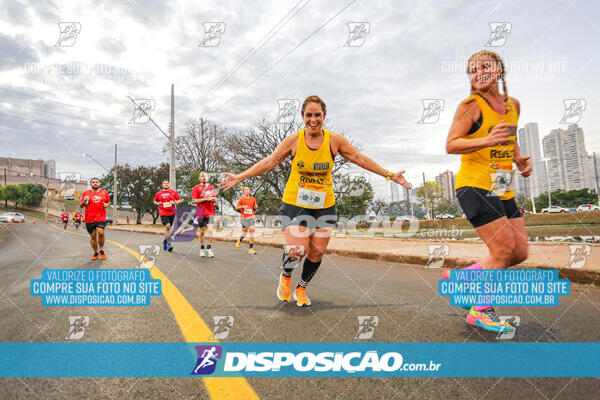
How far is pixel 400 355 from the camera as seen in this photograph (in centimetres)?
184

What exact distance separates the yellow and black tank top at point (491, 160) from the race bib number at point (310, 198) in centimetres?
121

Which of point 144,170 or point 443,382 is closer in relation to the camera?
point 443,382

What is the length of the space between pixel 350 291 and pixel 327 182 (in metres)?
1.39

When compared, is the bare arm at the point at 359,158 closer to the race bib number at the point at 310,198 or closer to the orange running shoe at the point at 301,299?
the race bib number at the point at 310,198

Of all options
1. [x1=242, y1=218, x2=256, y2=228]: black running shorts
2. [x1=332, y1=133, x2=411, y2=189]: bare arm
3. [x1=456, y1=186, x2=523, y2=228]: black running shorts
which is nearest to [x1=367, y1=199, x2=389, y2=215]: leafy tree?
[x1=242, y1=218, x2=256, y2=228]: black running shorts

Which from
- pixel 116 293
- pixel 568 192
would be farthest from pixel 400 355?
pixel 568 192

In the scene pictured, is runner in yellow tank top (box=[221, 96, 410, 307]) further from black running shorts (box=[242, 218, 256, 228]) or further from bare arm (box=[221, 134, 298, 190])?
black running shorts (box=[242, 218, 256, 228])

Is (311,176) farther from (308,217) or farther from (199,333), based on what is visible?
(199,333)

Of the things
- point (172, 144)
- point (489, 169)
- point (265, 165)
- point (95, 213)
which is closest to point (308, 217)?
point (265, 165)

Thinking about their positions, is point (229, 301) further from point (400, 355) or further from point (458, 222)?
point (458, 222)

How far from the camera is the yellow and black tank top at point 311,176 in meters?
2.96

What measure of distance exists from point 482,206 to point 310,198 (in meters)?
1.40

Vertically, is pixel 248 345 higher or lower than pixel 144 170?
lower

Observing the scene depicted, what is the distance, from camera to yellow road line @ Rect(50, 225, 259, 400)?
1428mm
